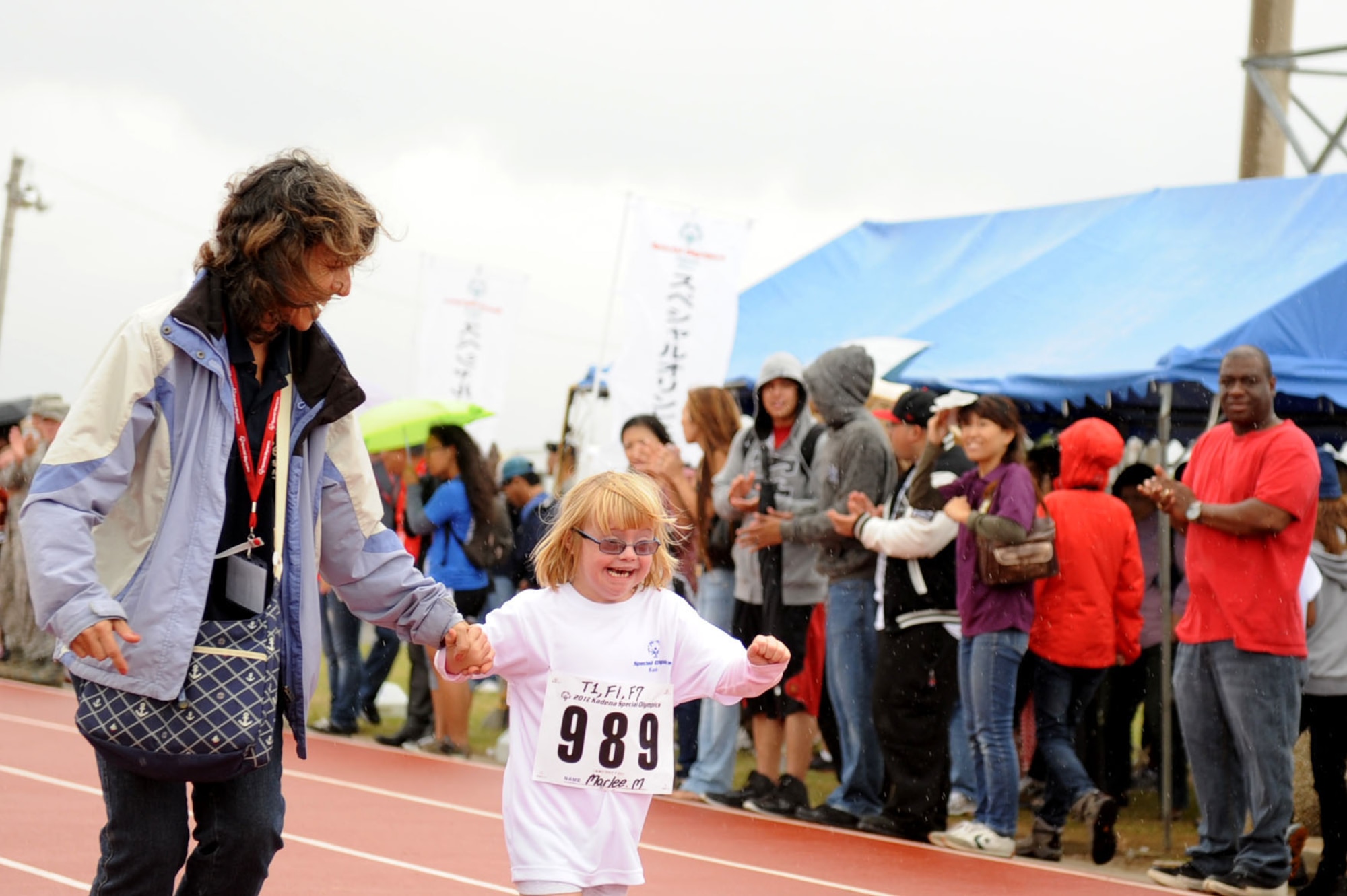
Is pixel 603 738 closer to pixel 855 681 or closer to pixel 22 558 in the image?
pixel 855 681

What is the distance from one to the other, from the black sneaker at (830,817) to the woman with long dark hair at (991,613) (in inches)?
22.9

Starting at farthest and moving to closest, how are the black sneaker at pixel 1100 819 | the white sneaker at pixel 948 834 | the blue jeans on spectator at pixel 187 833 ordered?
the white sneaker at pixel 948 834, the black sneaker at pixel 1100 819, the blue jeans on spectator at pixel 187 833

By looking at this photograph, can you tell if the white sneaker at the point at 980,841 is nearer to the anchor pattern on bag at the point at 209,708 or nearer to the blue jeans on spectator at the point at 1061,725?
the blue jeans on spectator at the point at 1061,725

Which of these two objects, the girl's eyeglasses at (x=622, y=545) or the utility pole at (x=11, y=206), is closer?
the girl's eyeglasses at (x=622, y=545)

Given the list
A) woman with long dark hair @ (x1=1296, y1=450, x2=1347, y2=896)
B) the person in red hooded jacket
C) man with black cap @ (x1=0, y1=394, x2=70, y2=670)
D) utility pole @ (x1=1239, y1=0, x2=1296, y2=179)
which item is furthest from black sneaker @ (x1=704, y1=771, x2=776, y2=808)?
utility pole @ (x1=1239, y1=0, x2=1296, y2=179)

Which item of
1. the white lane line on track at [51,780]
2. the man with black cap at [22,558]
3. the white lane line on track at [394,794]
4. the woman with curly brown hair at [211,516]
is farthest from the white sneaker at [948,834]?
the man with black cap at [22,558]

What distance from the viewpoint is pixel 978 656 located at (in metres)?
8.47

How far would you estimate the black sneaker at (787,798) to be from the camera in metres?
9.53

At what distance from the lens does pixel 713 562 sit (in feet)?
33.2

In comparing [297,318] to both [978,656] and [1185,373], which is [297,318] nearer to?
[978,656]

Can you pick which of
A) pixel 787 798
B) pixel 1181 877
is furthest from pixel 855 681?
pixel 1181 877

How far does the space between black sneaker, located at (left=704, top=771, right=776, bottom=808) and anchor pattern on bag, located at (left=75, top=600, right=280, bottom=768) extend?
21.0 ft

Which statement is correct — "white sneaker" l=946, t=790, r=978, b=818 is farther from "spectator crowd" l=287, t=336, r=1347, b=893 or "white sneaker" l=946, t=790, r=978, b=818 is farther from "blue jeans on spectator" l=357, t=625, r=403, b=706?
"blue jeans on spectator" l=357, t=625, r=403, b=706

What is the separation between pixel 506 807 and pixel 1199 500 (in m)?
4.77
